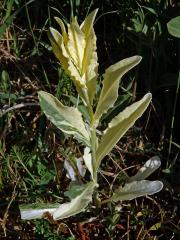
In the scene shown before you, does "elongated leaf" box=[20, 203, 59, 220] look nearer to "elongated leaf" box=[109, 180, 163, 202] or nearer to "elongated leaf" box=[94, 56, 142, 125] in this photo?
"elongated leaf" box=[109, 180, 163, 202]

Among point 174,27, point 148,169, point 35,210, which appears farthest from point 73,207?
point 174,27

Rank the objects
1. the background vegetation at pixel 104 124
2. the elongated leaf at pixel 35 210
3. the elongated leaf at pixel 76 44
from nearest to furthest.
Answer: the elongated leaf at pixel 76 44 < the elongated leaf at pixel 35 210 < the background vegetation at pixel 104 124

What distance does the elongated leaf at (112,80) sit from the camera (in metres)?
1.19

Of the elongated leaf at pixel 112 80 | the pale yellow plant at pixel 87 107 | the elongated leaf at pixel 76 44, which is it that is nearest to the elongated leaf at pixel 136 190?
the pale yellow plant at pixel 87 107

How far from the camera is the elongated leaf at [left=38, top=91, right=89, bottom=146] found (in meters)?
1.30

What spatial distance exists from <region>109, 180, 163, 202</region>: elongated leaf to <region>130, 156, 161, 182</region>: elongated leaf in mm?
81

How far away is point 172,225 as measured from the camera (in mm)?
1472

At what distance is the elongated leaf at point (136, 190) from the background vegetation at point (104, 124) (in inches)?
2.6

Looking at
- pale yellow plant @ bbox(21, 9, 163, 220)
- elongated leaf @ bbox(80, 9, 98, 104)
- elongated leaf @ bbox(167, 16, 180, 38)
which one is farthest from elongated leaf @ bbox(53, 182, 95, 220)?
elongated leaf @ bbox(167, 16, 180, 38)

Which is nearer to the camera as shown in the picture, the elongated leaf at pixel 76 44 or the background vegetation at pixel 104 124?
the elongated leaf at pixel 76 44

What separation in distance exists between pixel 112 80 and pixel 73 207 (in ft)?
1.02

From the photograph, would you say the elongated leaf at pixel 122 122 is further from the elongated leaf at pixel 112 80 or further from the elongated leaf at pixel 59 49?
the elongated leaf at pixel 59 49

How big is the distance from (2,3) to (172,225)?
3.17ft

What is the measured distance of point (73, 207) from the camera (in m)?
1.27
